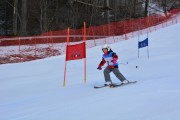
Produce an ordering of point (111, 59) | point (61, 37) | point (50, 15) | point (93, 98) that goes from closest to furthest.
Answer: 1. point (93, 98)
2. point (111, 59)
3. point (61, 37)
4. point (50, 15)

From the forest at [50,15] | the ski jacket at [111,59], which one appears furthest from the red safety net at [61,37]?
the ski jacket at [111,59]

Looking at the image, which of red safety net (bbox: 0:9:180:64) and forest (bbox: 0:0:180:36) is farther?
forest (bbox: 0:0:180:36)

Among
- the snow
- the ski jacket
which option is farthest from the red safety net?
the ski jacket

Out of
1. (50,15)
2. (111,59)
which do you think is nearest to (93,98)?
(111,59)

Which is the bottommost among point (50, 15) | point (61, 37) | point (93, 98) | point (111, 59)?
point (93, 98)

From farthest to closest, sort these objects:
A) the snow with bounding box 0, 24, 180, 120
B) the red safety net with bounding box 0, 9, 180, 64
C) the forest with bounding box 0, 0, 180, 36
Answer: the forest with bounding box 0, 0, 180, 36 < the red safety net with bounding box 0, 9, 180, 64 < the snow with bounding box 0, 24, 180, 120

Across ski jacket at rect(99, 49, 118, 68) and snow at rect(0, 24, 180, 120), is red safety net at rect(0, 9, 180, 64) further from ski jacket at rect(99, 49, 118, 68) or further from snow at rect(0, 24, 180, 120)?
ski jacket at rect(99, 49, 118, 68)

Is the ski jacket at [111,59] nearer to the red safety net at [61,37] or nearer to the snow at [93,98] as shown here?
the snow at [93,98]

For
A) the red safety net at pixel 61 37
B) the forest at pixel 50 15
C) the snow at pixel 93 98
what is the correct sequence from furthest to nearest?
the forest at pixel 50 15 → the red safety net at pixel 61 37 → the snow at pixel 93 98

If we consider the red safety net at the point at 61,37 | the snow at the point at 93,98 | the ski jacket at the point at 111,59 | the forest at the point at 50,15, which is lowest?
the snow at the point at 93,98

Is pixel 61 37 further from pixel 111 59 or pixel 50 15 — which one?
pixel 111 59

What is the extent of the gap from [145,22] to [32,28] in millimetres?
19075

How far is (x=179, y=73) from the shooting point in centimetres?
1331

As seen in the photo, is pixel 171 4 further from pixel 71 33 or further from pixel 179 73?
pixel 179 73
